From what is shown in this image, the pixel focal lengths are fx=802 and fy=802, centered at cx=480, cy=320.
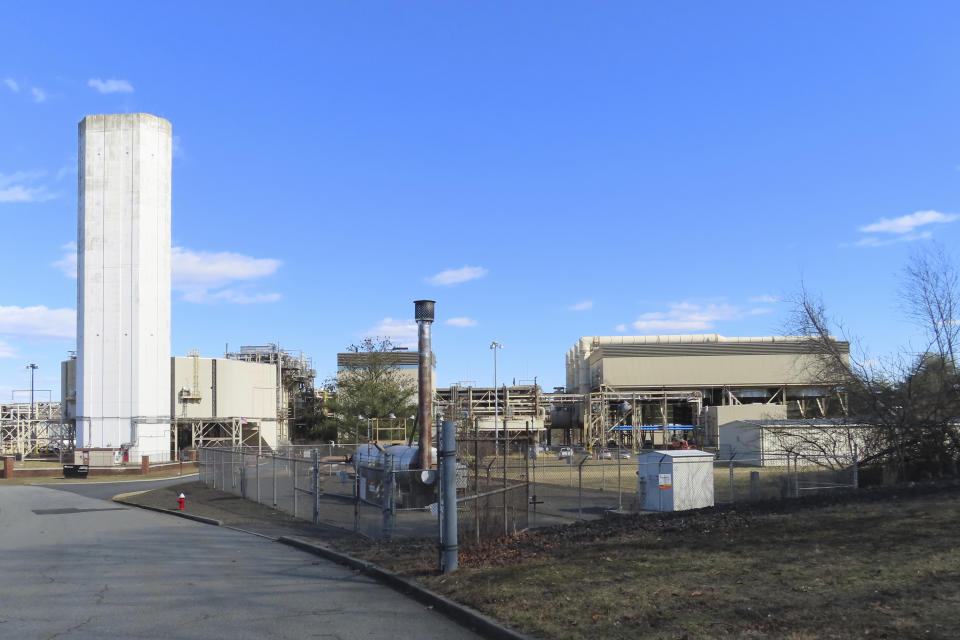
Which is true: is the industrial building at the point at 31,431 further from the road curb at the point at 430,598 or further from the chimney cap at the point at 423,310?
the road curb at the point at 430,598

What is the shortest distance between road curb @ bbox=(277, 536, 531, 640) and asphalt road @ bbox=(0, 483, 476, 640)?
153 mm

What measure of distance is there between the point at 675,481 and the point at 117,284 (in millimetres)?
44117

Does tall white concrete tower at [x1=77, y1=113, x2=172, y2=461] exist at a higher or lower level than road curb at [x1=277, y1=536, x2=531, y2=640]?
higher

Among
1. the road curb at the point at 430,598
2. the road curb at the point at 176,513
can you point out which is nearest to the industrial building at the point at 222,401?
the road curb at the point at 176,513

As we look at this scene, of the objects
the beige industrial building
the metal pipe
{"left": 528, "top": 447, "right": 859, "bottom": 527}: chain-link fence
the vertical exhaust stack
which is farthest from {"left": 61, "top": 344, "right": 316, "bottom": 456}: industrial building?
the metal pipe

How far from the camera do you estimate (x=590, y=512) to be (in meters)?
21.5

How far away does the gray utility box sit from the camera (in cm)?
2102

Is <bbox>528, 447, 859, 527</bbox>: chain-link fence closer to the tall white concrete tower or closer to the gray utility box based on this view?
the gray utility box

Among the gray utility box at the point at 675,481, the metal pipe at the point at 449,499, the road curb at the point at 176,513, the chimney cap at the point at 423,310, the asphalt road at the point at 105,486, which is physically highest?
the chimney cap at the point at 423,310

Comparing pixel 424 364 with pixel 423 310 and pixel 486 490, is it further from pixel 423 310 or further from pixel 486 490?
pixel 486 490

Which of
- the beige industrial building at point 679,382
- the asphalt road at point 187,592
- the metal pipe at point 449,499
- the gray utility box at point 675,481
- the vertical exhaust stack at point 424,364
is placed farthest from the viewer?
the beige industrial building at point 679,382

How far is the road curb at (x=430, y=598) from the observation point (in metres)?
8.00

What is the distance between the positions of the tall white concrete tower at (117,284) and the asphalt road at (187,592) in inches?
1475

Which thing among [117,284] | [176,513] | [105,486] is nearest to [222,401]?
[117,284]
